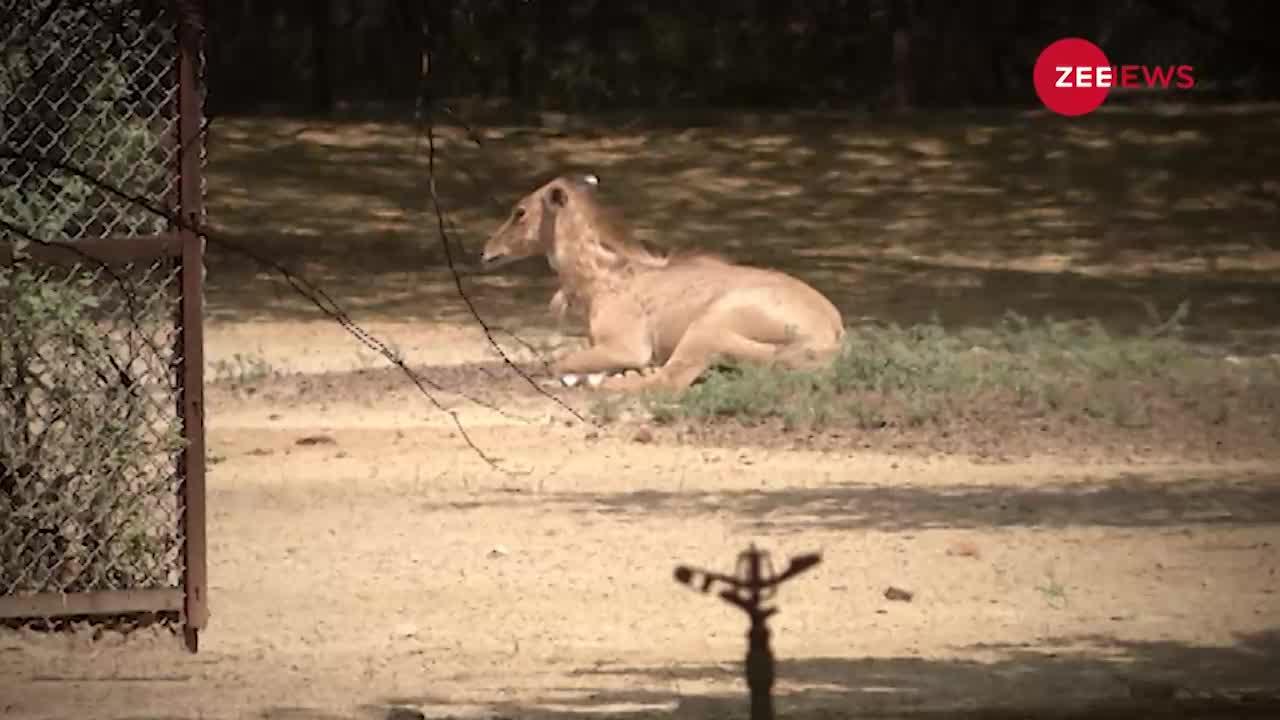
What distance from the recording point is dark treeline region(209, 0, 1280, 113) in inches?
1136

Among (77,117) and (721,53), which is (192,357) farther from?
(721,53)

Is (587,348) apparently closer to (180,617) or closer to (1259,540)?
(1259,540)

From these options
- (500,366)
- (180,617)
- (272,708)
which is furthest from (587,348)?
(272,708)

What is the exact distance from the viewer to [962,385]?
15.1m

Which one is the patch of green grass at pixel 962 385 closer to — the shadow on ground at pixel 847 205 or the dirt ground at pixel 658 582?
the dirt ground at pixel 658 582

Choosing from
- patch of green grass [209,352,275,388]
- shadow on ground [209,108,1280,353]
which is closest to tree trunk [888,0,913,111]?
shadow on ground [209,108,1280,353]

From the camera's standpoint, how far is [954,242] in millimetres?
A: 23469

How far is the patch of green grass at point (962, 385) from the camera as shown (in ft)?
47.6

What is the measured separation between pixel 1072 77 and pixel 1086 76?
0.21 metres

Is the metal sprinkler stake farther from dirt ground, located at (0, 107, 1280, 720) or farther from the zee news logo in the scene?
the zee news logo

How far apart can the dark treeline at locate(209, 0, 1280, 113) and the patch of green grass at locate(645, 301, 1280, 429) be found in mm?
12175

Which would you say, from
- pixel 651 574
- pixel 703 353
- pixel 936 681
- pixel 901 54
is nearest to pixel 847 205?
pixel 901 54

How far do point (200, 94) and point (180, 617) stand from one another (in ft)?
5.00

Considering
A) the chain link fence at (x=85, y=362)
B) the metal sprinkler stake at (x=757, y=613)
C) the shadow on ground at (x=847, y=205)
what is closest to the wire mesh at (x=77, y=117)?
the chain link fence at (x=85, y=362)
